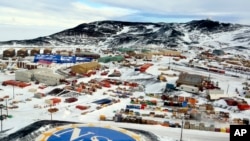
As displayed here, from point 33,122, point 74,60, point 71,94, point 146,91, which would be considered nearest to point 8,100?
point 71,94

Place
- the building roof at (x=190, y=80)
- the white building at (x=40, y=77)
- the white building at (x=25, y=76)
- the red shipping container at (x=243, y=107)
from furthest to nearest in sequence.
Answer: the white building at (x=25, y=76) < the white building at (x=40, y=77) < the building roof at (x=190, y=80) < the red shipping container at (x=243, y=107)

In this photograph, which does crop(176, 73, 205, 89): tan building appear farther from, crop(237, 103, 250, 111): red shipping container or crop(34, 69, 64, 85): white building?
crop(34, 69, 64, 85): white building

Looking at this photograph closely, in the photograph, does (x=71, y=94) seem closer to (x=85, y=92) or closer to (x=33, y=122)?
(x=85, y=92)

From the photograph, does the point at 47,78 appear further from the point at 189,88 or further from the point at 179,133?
the point at 179,133

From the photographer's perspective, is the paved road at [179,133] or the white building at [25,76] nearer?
the paved road at [179,133]

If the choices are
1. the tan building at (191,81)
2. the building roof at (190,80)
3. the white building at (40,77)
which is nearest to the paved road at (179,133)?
the tan building at (191,81)

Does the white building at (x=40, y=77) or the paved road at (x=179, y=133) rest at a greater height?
the white building at (x=40, y=77)

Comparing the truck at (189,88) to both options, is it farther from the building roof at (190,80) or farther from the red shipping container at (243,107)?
the red shipping container at (243,107)
